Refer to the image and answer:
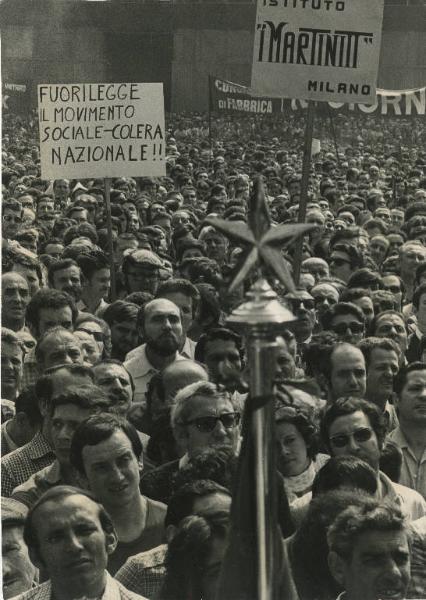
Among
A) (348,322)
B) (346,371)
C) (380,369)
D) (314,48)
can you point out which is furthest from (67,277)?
(346,371)

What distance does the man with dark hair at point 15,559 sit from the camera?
143 inches

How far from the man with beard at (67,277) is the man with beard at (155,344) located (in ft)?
5.52

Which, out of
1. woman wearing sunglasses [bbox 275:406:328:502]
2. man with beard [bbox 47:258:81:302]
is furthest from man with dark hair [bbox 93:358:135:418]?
man with beard [bbox 47:258:81:302]

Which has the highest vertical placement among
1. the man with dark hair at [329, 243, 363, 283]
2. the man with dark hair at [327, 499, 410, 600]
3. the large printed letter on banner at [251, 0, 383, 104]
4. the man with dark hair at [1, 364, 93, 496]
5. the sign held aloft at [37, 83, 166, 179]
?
the large printed letter on banner at [251, 0, 383, 104]

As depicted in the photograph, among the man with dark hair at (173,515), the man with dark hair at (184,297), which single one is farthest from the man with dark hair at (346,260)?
the man with dark hair at (173,515)

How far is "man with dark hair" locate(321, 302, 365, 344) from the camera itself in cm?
674

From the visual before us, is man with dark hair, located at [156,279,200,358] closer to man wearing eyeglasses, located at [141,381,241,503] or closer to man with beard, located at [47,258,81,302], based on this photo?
man with beard, located at [47,258,81,302]

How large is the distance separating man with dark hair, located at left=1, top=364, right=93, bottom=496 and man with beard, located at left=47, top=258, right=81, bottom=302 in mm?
3012

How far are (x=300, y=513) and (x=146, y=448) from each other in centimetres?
105

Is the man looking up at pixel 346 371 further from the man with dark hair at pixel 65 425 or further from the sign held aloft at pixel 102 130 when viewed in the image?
the sign held aloft at pixel 102 130

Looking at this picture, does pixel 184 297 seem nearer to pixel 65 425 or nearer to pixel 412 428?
pixel 412 428

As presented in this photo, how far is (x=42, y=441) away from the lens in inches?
187

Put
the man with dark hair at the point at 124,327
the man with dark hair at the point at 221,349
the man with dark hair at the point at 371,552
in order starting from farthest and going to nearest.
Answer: the man with dark hair at the point at 124,327, the man with dark hair at the point at 221,349, the man with dark hair at the point at 371,552

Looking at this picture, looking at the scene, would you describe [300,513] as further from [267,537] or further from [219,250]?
[219,250]
